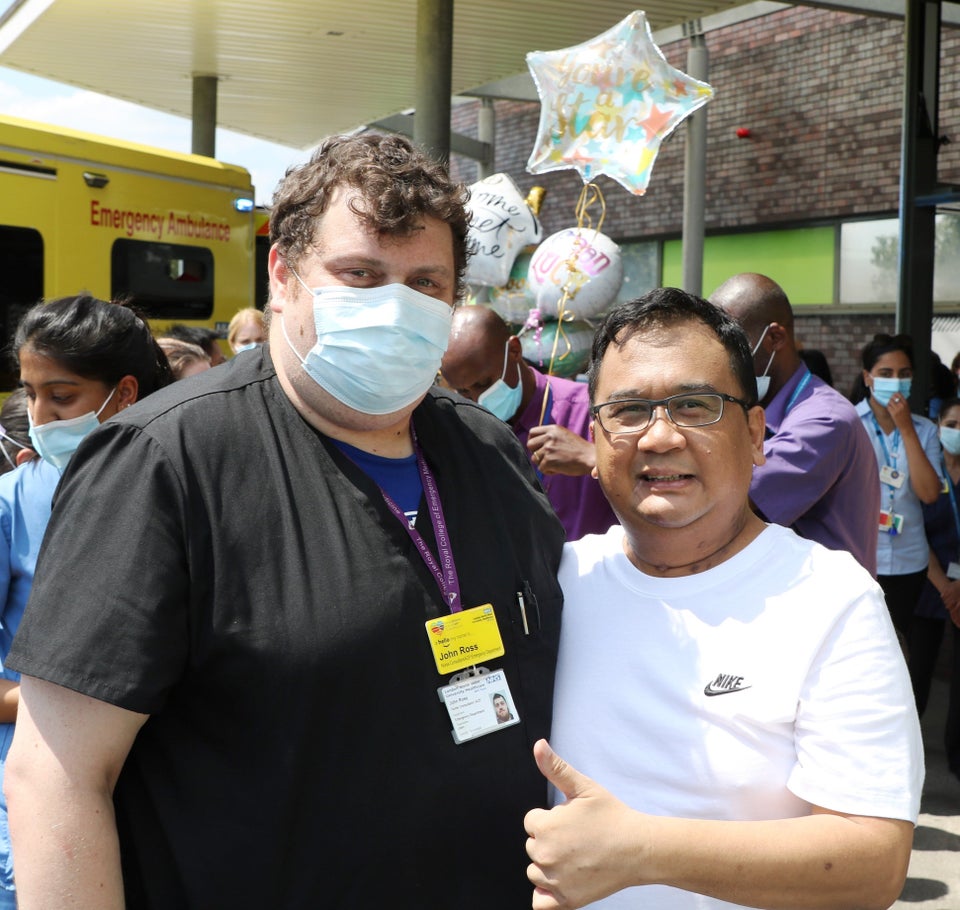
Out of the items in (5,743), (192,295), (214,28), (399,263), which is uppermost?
(214,28)

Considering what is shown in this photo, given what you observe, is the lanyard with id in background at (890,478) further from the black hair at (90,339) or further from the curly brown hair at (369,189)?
the curly brown hair at (369,189)

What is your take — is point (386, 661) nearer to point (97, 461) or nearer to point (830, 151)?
point (97, 461)

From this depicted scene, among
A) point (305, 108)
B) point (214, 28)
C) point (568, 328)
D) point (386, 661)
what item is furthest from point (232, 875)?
point (305, 108)

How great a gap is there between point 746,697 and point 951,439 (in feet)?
15.1

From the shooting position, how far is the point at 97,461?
59.6 inches

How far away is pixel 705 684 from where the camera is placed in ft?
5.41

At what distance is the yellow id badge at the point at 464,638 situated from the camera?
1.66 meters

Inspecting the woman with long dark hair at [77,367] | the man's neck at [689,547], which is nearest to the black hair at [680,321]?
the man's neck at [689,547]

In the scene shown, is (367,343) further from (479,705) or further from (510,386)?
(510,386)

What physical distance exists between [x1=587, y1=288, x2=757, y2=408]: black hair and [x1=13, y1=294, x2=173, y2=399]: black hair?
1.59 metres

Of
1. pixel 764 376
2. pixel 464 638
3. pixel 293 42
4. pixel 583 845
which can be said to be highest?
pixel 293 42

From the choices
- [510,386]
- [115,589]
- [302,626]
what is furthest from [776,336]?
[115,589]

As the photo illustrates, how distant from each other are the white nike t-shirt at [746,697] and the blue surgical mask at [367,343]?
1.74 feet

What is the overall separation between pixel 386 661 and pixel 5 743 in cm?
119
